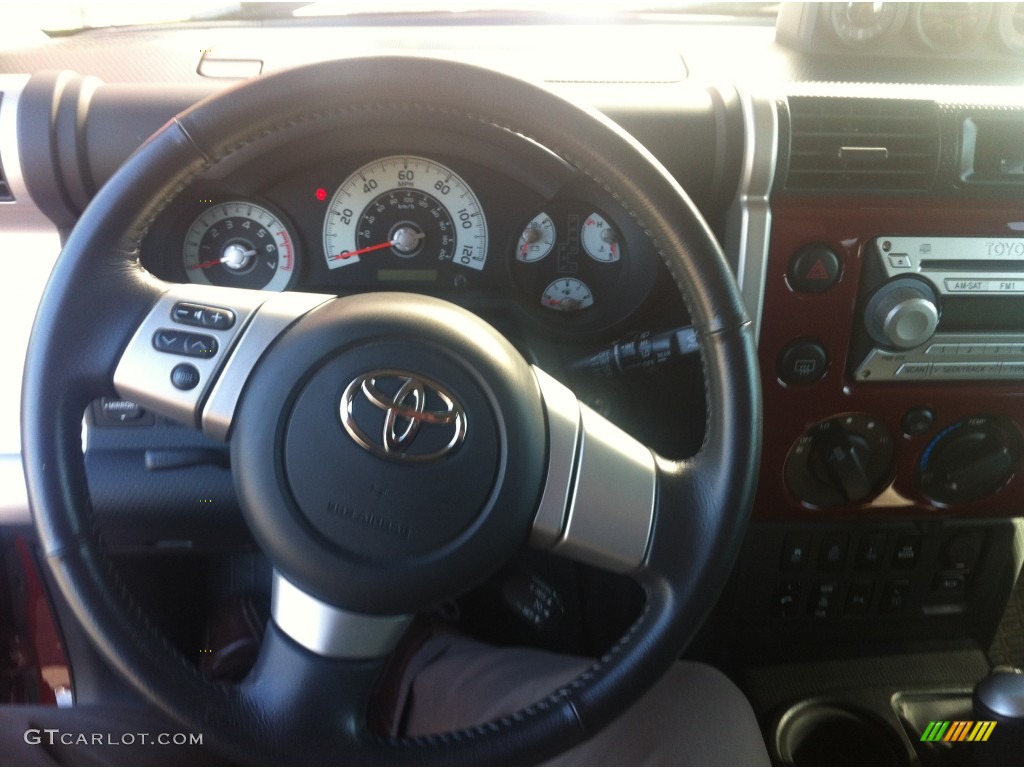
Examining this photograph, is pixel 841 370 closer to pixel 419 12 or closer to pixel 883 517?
pixel 883 517

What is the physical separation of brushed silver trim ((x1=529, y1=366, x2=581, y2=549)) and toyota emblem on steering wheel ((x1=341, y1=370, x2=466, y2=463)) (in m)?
0.09

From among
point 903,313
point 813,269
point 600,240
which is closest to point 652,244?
point 600,240

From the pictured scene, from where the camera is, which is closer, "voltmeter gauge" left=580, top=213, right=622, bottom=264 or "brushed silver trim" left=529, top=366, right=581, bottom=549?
"brushed silver trim" left=529, top=366, right=581, bottom=549

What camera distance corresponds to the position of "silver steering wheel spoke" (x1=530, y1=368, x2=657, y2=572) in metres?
0.76

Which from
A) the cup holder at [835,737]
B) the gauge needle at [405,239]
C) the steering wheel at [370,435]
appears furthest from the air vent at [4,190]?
the cup holder at [835,737]

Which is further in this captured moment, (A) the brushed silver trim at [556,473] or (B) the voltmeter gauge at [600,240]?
(B) the voltmeter gauge at [600,240]

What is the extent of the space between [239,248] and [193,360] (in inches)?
12.8

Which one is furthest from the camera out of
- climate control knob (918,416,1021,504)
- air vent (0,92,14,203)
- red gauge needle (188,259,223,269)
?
climate control knob (918,416,1021,504)

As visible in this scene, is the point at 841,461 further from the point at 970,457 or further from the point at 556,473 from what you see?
the point at 556,473

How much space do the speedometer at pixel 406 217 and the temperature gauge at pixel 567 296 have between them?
0.33ft

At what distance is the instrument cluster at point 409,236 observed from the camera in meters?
1.02

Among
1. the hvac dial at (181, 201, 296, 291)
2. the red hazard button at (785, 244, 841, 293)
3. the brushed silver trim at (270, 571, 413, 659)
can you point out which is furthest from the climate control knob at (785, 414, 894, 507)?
the hvac dial at (181, 201, 296, 291)

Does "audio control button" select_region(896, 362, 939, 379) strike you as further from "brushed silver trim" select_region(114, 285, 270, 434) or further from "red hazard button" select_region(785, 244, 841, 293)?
"brushed silver trim" select_region(114, 285, 270, 434)

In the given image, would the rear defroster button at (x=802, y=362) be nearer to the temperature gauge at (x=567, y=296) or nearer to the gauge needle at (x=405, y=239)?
the temperature gauge at (x=567, y=296)
